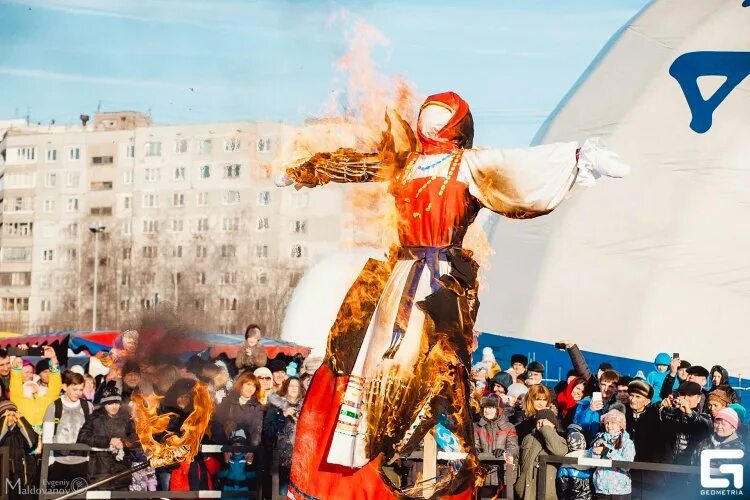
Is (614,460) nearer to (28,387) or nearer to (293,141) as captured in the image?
(293,141)

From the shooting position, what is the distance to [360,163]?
27.1 feet

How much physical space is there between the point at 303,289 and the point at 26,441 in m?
13.2

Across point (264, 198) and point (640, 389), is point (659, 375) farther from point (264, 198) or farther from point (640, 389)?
point (264, 198)

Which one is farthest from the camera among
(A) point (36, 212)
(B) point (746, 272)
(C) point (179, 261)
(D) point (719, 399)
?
(A) point (36, 212)

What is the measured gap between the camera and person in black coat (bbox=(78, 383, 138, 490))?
12172mm

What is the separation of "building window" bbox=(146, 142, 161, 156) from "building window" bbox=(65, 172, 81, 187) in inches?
121

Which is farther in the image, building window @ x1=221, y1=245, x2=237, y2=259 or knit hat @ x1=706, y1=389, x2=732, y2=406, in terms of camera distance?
building window @ x1=221, y1=245, x2=237, y2=259

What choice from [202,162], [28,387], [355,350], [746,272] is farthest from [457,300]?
[746,272]

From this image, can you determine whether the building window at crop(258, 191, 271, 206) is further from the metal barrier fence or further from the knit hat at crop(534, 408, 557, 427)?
the knit hat at crop(534, 408, 557, 427)

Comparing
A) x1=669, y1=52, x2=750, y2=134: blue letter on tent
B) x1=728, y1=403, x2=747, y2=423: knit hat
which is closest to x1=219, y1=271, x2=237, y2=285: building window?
x1=728, y1=403, x2=747, y2=423: knit hat

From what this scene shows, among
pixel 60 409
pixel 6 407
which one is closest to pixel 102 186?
pixel 6 407

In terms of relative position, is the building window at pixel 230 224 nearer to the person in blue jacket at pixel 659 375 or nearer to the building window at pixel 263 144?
the building window at pixel 263 144

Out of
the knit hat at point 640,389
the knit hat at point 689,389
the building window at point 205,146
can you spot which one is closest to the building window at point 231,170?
the building window at point 205,146

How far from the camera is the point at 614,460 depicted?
35.8 feet
